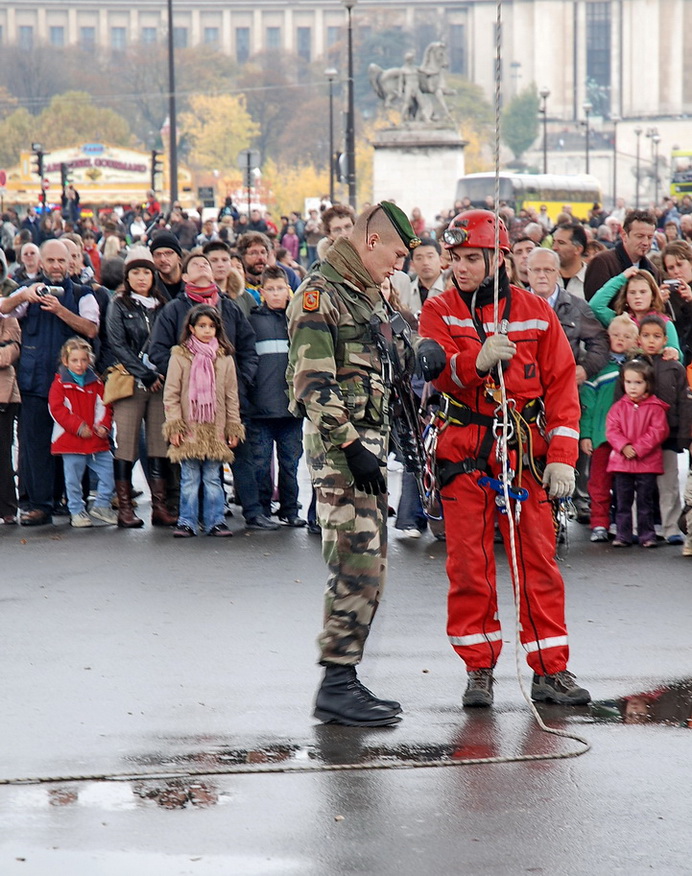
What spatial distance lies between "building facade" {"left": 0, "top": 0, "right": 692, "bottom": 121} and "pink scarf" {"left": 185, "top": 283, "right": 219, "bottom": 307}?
126 m

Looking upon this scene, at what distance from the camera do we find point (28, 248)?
45.8 ft

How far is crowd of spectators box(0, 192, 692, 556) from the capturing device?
1012cm

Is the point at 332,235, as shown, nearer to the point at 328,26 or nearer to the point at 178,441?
the point at 178,441

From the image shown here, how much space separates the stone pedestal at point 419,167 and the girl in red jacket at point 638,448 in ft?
114

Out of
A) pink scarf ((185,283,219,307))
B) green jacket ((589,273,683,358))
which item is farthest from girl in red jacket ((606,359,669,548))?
pink scarf ((185,283,219,307))

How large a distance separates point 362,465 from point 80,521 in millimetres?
5179

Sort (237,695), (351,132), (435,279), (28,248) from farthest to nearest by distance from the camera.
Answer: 1. (351,132)
2. (28,248)
3. (435,279)
4. (237,695)

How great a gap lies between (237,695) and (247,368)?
4.28 meters

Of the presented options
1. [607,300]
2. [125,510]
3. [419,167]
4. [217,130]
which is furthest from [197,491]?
[217,130]

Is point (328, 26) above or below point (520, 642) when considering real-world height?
above

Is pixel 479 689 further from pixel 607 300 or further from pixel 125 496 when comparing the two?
pixel 125 496

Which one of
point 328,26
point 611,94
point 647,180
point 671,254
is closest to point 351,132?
point 671,254

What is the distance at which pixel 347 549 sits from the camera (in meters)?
6.09

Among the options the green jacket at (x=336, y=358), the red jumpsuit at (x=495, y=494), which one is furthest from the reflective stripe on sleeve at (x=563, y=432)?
the green jacket at (x=336, y=358)
